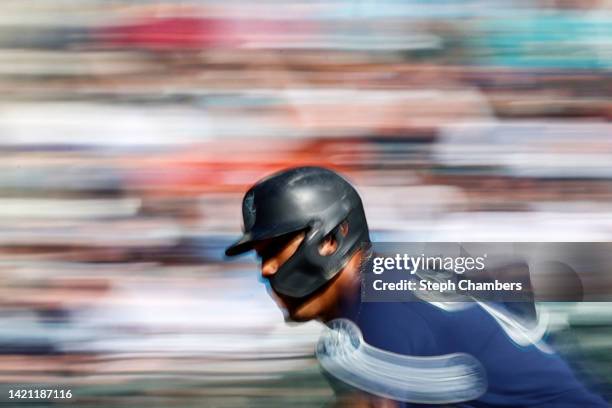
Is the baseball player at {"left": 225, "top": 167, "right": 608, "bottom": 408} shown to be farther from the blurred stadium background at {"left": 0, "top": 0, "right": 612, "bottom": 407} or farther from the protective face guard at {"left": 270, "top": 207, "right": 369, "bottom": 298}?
the blurred stadium background at {"left": 0, "top": 0, "right": 612, "bottom": 407}

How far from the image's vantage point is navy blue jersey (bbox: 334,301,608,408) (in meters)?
2.81

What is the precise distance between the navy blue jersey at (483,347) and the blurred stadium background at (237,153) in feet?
0.83

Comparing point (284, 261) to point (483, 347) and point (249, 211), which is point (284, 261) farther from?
point (483, 347)

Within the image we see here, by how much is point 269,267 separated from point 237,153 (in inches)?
16.3

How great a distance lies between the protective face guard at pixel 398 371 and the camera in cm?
285

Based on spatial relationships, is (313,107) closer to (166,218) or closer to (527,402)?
(166,218)

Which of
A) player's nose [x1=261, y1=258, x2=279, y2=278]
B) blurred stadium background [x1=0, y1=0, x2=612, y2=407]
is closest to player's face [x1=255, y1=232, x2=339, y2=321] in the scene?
player's nose [x1=261, y1=258, x2=279, y2=278]

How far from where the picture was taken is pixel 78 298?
3287 millimetres

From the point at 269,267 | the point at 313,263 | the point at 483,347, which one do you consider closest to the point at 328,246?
the point at 313,263

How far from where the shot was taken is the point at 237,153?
3.26 m

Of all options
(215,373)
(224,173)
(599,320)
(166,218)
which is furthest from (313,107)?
(599,320)

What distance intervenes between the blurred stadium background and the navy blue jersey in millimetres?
254

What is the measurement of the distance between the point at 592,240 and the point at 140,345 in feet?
4.26

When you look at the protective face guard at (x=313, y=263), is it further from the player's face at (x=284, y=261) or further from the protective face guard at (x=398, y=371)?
the protective face guard at (x=398, y=371)
